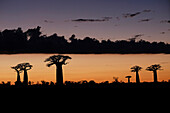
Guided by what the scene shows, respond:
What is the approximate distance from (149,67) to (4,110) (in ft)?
133

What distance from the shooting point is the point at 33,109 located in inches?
504

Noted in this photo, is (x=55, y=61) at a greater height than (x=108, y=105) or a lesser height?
greater

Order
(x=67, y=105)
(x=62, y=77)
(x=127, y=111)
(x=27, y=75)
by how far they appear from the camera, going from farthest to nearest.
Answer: (x=27, y=75), (x=62, y=77), (x=67, y=105), (x=127, y=111)

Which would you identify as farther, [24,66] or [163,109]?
[24,66]

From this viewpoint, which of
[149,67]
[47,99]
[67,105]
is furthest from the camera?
[149,67]

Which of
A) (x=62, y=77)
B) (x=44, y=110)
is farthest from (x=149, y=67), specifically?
(x=44, y=110)

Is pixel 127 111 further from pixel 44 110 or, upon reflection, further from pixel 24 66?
pixel 24 66

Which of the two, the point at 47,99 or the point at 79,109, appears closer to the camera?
the point at 79,109

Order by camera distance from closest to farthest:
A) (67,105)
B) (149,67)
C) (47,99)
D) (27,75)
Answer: (67,105) → (47,99) → (27,75) → (149,67)

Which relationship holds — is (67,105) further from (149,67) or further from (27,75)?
(149,67)

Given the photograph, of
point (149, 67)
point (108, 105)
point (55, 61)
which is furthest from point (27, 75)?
point (108, 105)

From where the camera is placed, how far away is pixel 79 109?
13.0 m

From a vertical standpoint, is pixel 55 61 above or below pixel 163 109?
above

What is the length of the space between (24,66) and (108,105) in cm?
2988
